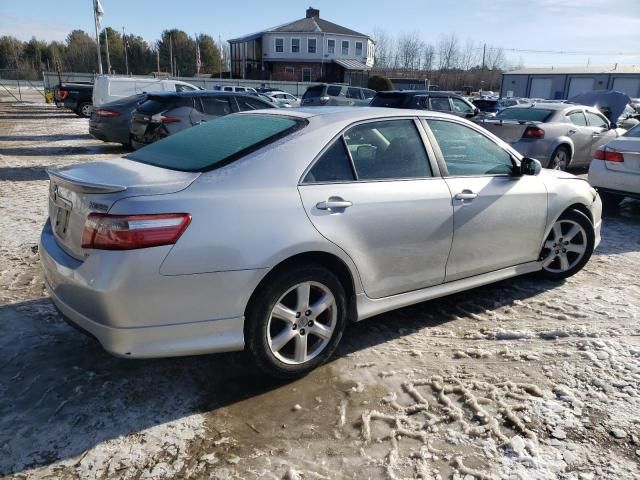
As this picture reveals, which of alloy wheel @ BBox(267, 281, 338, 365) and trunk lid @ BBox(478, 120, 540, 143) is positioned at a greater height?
trunk lid @ BBox(478, 120, 540, 143)

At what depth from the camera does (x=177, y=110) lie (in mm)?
10578

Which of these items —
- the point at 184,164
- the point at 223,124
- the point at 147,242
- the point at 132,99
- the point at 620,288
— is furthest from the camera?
the point at 132,99

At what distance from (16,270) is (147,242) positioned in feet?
10.2

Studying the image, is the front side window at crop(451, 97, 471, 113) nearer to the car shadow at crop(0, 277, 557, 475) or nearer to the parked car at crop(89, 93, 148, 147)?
the parked car at crop(89, 93, 148, 147)

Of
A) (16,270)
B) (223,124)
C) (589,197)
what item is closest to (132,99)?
(16,270)

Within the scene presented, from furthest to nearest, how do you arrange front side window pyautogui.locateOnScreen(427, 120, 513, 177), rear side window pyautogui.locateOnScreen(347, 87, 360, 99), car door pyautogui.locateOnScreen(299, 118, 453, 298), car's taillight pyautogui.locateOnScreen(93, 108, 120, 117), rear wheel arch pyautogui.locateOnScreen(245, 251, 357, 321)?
rear side window pyautogui.locateOnScreen(347, 87, 360, 99) < car's taillight pyautogui.locateOnScreen(93, 108, 120, 117) < front side window pyautogui.locateOnScreen(427, 120, 513, 177) < car door pyautogui.locateOnScreen(299, 118, 453, 298) < rear wheel arch pyautogui.locateOnScreen(245, 251, 357, 321)

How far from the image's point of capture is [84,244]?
2697 mm

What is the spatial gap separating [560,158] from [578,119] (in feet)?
3.82

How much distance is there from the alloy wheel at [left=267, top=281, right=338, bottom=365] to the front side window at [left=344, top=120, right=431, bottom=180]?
840 mm

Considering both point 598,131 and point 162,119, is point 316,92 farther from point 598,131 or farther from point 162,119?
point 598,131

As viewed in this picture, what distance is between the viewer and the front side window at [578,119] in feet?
35.4

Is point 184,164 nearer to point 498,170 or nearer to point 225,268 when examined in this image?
point 225,268

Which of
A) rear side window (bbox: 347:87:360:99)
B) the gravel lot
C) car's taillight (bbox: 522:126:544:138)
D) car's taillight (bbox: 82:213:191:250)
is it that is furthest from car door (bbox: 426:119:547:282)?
rear side window (bbox: 347:87:360:99)

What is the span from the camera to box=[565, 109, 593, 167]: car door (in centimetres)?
1066
